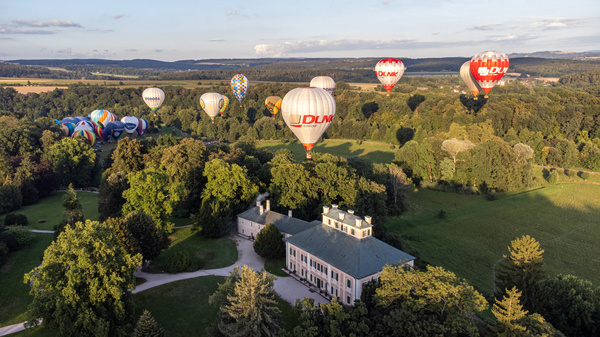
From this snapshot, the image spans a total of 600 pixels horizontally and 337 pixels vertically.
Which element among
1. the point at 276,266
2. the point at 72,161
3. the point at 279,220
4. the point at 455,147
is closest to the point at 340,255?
the point at 276,266

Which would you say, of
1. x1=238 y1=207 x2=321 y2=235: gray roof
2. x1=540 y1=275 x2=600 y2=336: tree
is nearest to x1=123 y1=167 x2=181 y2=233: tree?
x1=238 y1=207 x2=321 y2=235: gray roof

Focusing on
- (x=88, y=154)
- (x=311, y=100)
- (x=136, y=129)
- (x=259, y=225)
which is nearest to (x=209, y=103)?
(x=136, y=129)

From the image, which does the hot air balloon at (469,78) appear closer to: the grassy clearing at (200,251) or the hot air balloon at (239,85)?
the hot air balloon at (239,85)

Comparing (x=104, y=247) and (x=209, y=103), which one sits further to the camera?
(x=209, y=103)

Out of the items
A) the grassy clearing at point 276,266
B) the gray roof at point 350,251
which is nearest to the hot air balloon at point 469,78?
the gray roof at point 350,251

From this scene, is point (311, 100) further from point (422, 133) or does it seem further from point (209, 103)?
point (209, 103)

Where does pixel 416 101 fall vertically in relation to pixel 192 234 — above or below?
above

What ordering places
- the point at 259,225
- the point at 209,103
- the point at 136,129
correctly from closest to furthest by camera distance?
the point at 259,225 → the point at 136,129 → the point at 209,103
